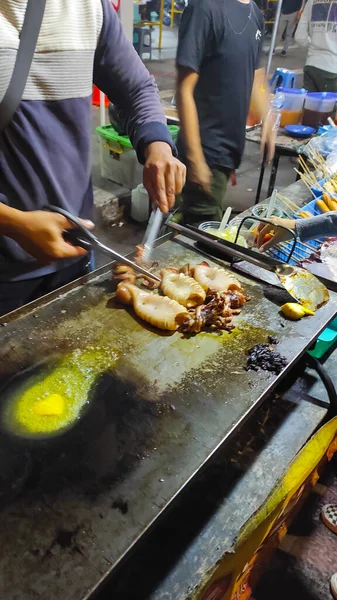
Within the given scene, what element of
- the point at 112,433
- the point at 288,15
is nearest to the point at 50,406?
the point at 112,433

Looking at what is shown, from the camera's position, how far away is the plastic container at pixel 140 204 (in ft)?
19.8

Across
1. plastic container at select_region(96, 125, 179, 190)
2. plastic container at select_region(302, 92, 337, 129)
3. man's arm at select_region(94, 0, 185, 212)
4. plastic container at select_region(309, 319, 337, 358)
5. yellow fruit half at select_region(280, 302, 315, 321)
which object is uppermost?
man's arm at select_region(94, 0, 185, 212)

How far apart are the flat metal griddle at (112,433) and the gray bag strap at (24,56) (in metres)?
0.80

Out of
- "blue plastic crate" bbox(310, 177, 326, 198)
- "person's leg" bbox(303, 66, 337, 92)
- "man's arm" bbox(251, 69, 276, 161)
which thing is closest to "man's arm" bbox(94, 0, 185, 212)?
"blue plastic crate" bbox(310, 177, 326, 198)

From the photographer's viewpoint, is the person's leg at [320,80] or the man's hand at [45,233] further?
the person's leg at [320,80]

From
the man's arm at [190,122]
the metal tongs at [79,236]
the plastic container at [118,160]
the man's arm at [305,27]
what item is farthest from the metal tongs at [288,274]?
the man's arm at [305,27]

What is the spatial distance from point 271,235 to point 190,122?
48.0 inches

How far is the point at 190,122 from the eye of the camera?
3373 mm

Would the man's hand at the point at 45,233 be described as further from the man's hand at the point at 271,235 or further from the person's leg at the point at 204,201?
the person's leg at the point at 204,201

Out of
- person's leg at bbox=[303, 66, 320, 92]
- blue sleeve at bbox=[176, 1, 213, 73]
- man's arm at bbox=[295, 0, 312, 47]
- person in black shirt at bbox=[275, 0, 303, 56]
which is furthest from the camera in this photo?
person in black shirt at bbox=[275, 0, 303, 56]

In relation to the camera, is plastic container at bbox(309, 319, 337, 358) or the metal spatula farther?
plastic container at bbox(309, 319, 337, 358)

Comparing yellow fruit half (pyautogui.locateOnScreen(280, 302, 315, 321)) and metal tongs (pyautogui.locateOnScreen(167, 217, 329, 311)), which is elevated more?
metal tongs (pyautogui.locateOnScreen(167, 217, 329, 311))

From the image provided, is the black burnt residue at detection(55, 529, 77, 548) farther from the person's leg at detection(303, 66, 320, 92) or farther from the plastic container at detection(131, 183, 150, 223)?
the person's leg at detection(303, 66, 320, 92)

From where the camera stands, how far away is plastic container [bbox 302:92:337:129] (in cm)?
517
